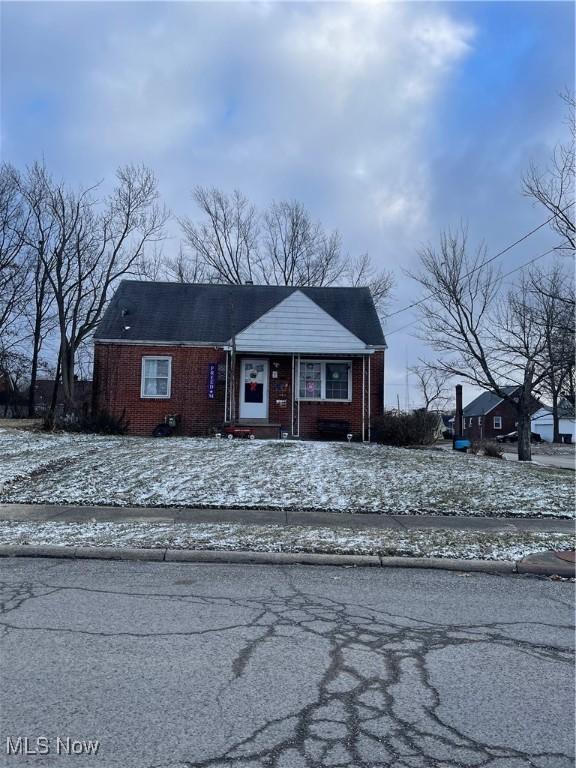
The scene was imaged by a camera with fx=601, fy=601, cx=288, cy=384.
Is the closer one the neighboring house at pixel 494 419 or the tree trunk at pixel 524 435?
the tree trunk at pixel 524 435

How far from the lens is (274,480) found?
38.5 ft

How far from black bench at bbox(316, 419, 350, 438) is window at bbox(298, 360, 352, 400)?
3.03 feet

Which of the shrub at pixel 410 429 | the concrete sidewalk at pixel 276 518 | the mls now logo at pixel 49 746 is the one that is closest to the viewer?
the mls now logo at pixel 49 746

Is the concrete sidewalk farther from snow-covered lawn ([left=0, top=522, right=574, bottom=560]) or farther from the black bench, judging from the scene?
the black bench

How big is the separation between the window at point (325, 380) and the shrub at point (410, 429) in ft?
7.76

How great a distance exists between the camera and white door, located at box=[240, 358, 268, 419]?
21.3 meters

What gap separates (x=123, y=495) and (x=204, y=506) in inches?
63.0

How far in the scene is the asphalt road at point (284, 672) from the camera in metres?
3.12

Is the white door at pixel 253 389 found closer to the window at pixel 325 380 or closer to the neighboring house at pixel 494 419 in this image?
the window at pixel 325 380

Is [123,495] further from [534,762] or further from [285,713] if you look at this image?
[534,762]

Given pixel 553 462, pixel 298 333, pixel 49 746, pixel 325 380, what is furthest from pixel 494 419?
pixel 49 746

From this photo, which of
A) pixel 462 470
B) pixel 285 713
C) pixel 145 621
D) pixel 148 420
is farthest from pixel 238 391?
pixel 285 713

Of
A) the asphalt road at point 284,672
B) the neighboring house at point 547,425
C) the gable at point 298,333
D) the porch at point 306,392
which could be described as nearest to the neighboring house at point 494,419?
the neighboring house at point 547,425

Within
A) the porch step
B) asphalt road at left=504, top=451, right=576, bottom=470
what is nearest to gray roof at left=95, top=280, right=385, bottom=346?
the porch step
